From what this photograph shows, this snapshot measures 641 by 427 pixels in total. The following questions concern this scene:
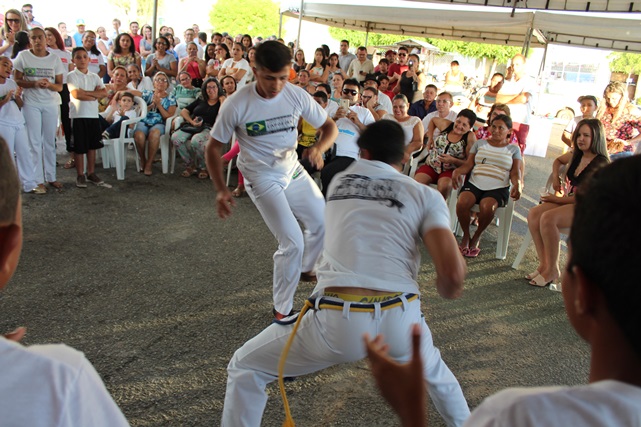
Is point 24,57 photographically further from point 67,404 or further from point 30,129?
point 67,404

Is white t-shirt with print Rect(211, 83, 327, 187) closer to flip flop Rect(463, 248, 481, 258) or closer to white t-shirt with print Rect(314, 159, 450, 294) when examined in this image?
white t-shirt with print Rect(314, 159, 450, 294)

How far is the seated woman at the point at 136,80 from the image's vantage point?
9305mm

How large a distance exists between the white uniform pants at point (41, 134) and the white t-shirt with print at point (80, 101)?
273mm

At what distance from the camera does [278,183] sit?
4016mm

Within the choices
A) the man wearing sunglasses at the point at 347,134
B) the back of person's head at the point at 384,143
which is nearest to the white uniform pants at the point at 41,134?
the man wearing sunglasses at the point at 347,134

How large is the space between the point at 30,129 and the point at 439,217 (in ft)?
21.1

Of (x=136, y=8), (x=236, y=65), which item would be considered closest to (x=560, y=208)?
(x=236, y=65)

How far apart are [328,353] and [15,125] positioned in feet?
19.5

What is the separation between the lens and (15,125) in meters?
6.55

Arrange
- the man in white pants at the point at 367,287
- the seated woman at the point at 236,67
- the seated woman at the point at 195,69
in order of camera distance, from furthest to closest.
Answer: the seated woman at the point at 195,69
the seated woman at the point at 236,67
the man in white pants at the point at 367,287

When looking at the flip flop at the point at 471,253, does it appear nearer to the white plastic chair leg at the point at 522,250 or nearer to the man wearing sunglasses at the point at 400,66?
the white plastic chair leg at the point at 522,250

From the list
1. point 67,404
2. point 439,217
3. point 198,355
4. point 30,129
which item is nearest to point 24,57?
point 30,129

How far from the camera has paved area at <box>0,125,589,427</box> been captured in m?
3.11

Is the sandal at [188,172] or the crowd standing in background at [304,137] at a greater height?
the crowd standing in background at [304,137]
